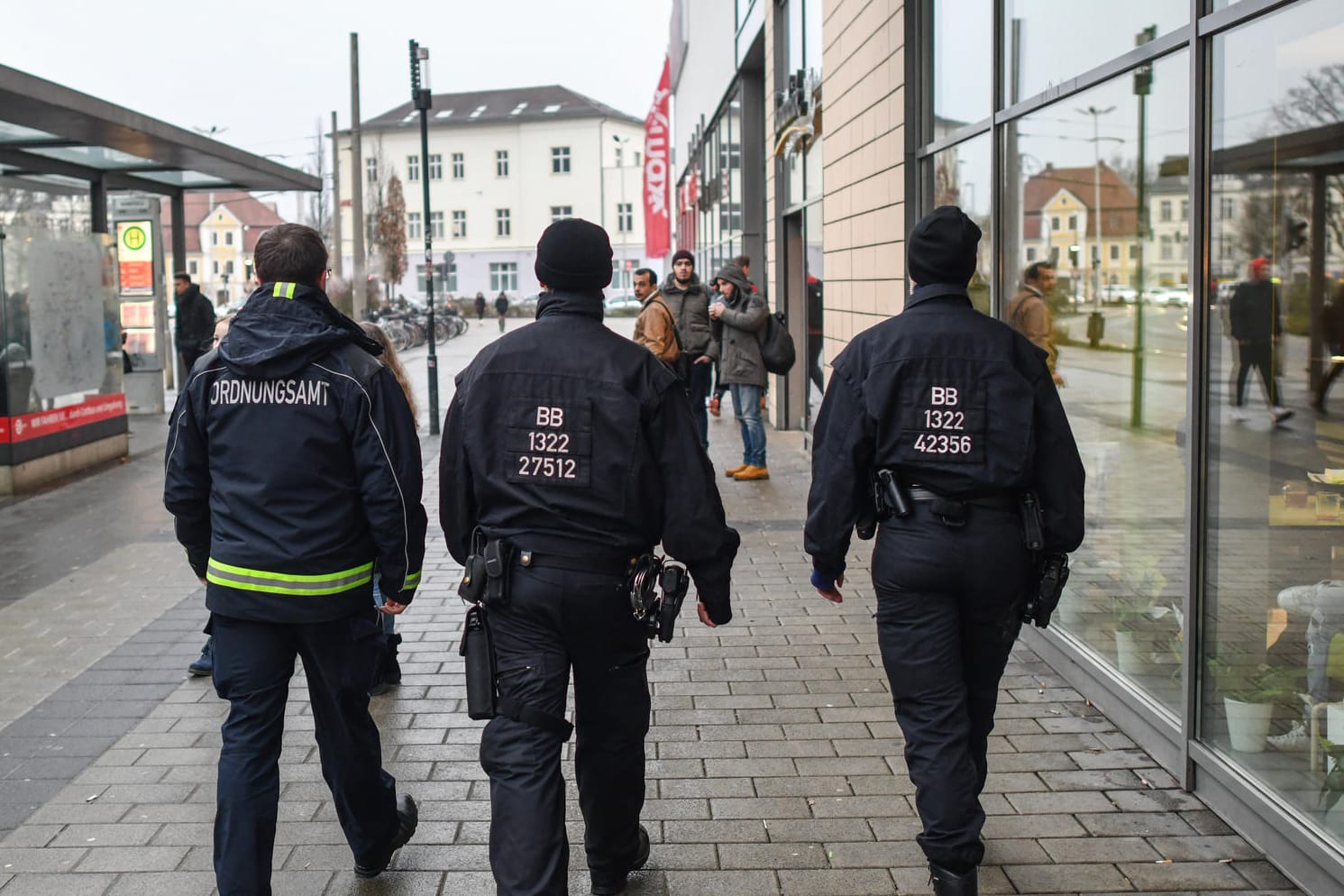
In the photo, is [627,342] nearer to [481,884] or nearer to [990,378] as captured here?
[990,378]

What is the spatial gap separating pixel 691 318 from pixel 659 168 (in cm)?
2317

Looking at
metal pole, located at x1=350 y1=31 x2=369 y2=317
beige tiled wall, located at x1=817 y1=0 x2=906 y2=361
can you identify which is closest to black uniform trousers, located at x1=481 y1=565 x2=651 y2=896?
beige tiled wall, located at x1=817 y1=0 x2=906 y2=361

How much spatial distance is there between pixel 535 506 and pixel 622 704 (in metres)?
0.60

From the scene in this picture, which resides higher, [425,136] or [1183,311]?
[425,136]

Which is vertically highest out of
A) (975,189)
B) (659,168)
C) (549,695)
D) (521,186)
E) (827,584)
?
(521,186)

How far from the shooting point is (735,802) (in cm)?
448

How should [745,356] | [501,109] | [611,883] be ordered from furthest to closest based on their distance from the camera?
[501,109] → [745,356] → [611,883]

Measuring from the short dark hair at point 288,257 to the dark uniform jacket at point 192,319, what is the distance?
46.3 ft

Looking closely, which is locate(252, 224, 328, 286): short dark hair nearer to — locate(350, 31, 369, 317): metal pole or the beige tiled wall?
the beige tiled wall

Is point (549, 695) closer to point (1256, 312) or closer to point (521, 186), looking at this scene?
point (1256, 312)

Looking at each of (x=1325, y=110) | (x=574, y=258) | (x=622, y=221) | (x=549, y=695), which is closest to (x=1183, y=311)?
(x=1325, y=110)

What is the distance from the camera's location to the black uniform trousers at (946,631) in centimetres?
361

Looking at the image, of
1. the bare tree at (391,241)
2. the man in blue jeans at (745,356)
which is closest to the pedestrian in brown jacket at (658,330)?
the man in blue jeans at (745,356)

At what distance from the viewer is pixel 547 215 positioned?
78.5 m
